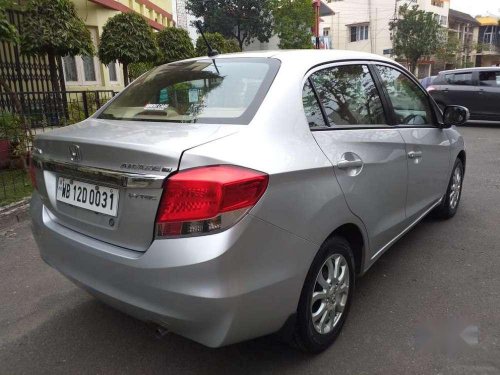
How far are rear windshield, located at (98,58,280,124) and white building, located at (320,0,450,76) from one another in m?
49.2

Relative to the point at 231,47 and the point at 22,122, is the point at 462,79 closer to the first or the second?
the point at 231,47

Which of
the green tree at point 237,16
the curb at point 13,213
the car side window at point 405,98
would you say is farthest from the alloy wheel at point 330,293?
the green tree at point 237,16

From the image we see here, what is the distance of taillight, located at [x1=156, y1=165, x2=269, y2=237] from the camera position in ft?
6.13

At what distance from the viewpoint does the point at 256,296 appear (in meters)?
1.98

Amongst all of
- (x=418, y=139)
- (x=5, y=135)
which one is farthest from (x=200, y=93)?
(x=5, y=135)

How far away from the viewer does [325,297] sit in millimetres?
2488

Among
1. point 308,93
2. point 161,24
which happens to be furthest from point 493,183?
point 161,24

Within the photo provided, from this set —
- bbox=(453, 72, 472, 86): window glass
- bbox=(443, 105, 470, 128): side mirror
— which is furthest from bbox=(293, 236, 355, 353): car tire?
bbox=(453, 72, 472, 86): window glass

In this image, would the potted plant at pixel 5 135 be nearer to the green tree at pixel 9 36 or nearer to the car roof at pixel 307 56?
the green tree at pixel 9 36

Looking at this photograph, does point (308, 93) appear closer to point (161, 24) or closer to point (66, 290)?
point (66, 290)

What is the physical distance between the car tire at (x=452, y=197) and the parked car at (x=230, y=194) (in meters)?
1.66

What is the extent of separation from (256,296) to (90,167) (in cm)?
100

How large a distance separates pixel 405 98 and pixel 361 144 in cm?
114

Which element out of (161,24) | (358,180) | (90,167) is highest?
(161,24)
